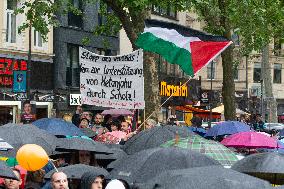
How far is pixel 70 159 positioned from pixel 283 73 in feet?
186

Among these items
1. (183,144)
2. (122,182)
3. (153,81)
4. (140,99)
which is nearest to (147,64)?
(153,81)

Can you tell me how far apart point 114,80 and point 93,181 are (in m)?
6.58

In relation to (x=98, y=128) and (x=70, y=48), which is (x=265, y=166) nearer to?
(x=98, y=128)

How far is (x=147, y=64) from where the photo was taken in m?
20.6

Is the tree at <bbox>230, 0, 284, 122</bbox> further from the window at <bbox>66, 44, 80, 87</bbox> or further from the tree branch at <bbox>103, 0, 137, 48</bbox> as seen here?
the window at <bbox>66, 44, 80, 87</bbox>

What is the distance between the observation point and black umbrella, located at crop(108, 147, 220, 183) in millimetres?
9039

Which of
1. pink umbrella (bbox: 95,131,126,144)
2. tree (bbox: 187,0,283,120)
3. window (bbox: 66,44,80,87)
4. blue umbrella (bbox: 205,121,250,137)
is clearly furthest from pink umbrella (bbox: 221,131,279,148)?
window (bbox: 66,44,80,87)

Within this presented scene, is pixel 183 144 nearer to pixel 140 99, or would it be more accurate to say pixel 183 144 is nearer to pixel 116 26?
pixel 140 99

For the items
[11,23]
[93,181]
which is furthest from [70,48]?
[93,181]

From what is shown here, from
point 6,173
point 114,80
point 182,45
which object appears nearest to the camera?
point 6,173

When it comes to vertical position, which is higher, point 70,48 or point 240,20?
point 240,20

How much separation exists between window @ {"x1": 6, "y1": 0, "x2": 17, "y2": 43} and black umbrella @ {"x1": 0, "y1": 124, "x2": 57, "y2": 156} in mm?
20708

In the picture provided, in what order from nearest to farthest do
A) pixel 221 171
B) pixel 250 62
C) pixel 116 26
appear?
pixel 221 171, pixel 116 26, pixel 250 62

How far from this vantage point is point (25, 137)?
12367 mm
